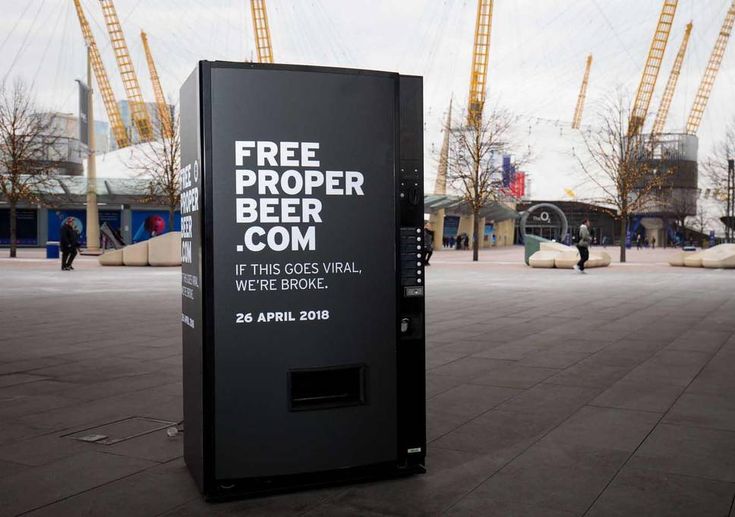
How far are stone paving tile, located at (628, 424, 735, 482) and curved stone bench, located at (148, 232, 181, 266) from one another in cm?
2623

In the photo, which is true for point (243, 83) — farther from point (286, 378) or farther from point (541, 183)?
point (541, 183)

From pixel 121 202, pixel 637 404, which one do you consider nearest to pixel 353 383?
pixel 637 404

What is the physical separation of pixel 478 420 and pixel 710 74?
113m

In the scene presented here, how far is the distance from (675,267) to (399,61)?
2552 inches

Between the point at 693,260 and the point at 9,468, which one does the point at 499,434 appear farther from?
the point at 693,260

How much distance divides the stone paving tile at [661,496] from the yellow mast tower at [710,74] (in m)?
112

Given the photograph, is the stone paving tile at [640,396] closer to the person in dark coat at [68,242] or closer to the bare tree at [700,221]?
the person in dark coat at [68,242]

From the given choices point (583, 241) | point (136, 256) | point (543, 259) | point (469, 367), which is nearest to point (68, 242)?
point (136, 256)

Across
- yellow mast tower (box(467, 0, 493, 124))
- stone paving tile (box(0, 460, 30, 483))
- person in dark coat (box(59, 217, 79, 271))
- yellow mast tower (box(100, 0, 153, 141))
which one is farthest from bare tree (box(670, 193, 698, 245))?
stone paving tile (box(0, 460, 30, 483))

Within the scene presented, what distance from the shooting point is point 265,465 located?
3.98 metres

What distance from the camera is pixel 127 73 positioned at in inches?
3312

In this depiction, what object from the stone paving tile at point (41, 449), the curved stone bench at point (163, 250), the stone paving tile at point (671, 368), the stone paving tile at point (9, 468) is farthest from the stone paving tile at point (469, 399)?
the curved stone bench at point (163, 250)

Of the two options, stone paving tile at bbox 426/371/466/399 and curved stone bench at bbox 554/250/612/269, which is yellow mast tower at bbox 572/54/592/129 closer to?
curved stone bench at bbox 554/250/612/269

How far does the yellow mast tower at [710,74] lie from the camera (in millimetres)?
102375
